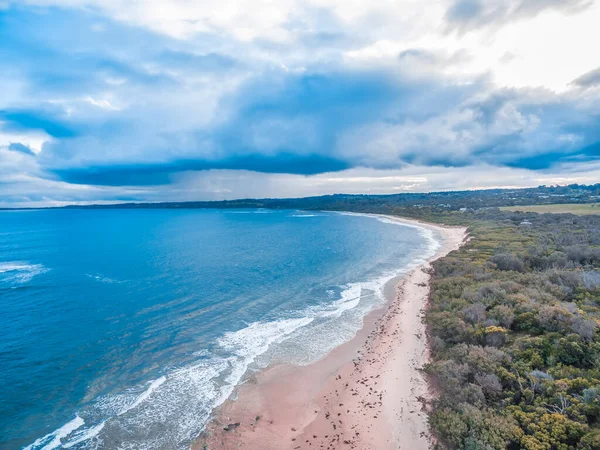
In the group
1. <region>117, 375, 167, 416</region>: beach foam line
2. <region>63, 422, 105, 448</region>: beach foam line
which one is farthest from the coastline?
<region>63, 422, 105, 448</region>: beach foam line

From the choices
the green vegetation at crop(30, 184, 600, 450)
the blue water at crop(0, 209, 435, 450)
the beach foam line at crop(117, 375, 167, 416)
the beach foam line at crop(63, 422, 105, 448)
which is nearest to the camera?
the green vegetation at crop(30, 184, 600, 450)

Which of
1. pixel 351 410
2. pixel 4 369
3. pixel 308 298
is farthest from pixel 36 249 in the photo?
pixel 351 410

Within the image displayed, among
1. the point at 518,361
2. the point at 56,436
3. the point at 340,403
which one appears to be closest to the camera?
the point at 56,436

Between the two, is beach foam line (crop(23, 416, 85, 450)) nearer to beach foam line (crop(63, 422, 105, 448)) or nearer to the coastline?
beach foam line (crop(63, 422, 105, 448))

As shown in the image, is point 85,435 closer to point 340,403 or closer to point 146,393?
point 146,393

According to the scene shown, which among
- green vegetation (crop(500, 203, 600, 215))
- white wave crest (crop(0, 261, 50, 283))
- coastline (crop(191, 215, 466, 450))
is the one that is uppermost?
green vegetation (crop(500, 203, 600, 215))

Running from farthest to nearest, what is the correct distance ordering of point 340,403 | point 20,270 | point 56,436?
point 20,270, point 340,403, point 56,436

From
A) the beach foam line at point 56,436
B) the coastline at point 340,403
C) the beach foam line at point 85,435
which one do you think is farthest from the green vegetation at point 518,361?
the beach foam line at point 56,436

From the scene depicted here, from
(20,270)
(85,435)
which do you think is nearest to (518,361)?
(85,435)
